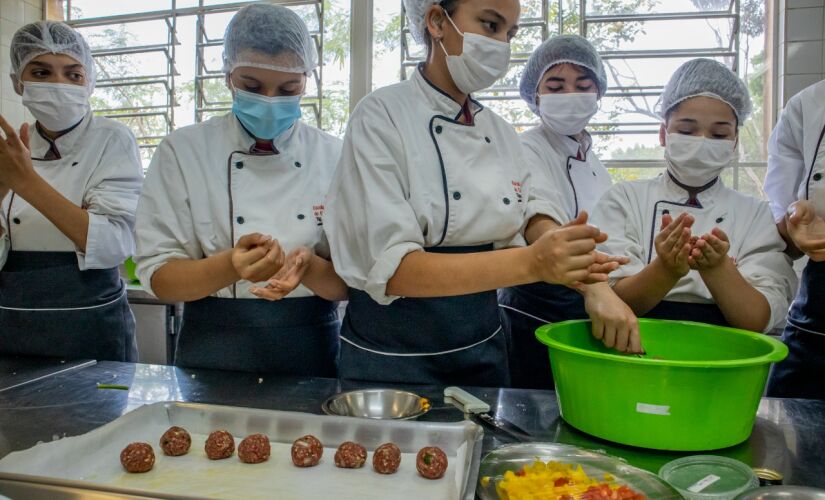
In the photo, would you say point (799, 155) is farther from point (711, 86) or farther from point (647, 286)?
point (647, 286)

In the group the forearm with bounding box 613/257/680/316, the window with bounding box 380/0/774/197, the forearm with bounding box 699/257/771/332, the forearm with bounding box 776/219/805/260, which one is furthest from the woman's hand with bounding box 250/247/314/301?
the window with bounding box 380/0/774/197

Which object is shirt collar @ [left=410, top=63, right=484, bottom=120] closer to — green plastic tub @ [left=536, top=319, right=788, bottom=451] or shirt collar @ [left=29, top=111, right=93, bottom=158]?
green plastic tub @ [left=536, top=319, right=788, bottom=451]

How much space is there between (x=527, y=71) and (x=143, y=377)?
1598 millimetres

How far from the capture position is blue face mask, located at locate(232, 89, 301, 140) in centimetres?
155

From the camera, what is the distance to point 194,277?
4.66 ft

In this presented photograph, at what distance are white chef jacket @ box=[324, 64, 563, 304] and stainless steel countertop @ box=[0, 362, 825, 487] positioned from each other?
1.00ft

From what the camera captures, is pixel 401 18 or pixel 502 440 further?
pixel 401 18

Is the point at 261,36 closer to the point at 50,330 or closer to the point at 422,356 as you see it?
the point at 422,356

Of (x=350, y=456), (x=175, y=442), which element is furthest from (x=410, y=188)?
(x=175, y=442)

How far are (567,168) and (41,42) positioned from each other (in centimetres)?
178

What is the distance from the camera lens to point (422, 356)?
138 centimetres

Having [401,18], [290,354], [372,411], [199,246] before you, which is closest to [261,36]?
[199,246]

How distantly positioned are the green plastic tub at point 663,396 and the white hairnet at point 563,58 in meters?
1.20

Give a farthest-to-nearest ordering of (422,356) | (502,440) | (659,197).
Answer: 1. (659,197)
2. (422,356)
3. (502,440)
